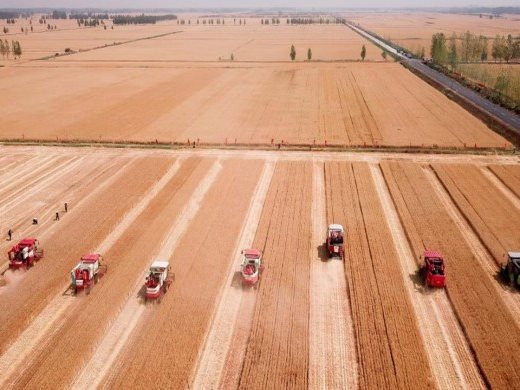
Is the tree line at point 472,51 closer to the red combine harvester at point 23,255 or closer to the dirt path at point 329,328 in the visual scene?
the dirt path at point 329,328

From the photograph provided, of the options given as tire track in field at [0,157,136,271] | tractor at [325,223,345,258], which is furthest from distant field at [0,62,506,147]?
tractor at [325,223,345,258]

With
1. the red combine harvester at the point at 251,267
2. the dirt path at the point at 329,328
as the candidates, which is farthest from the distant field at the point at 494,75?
the red combine harvester at the point at 251,267

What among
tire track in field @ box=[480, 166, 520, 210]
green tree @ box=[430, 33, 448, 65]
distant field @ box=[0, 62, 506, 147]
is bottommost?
tire track in field @ box=[480, 166, 520, 210]

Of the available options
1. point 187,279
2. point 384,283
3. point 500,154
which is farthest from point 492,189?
point 187,279

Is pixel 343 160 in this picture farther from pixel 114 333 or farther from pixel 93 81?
pixel 93 81

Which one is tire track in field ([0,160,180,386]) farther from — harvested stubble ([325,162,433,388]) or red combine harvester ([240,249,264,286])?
harvested stubble ([325,162,433,388])

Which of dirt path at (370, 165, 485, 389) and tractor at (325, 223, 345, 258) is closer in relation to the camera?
dirt path at (370, 165, 485, 389)
